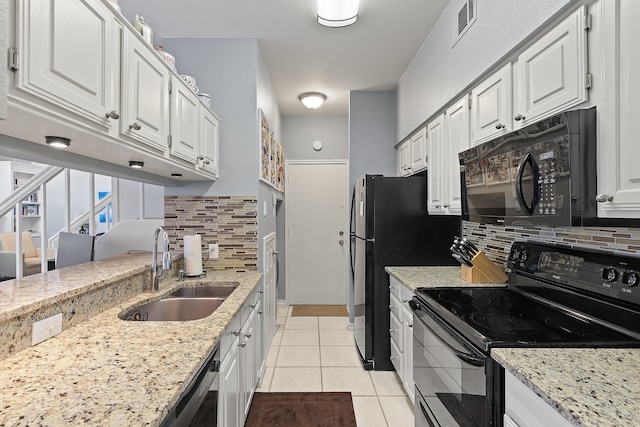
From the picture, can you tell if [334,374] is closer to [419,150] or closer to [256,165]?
[256,165]

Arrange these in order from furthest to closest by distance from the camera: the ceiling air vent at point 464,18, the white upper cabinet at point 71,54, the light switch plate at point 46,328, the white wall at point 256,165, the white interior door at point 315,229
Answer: the white interior door at point 315,229 → the white wall at point 256,165 → the ceiling air vent at point 464,18 → the light switch plate at point 46,328 → the white upper cabinet at point 71,54

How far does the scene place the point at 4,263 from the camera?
3.36m

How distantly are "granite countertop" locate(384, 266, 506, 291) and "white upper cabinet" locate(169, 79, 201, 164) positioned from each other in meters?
1.52

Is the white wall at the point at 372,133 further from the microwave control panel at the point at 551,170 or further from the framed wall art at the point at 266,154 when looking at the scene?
the microwave control panel at the point at 551,170

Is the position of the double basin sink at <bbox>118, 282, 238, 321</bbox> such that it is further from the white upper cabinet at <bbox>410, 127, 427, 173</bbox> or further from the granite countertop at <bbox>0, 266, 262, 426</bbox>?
the white upper cabinet at <bbox>410, 127, 427, 173</bbox>

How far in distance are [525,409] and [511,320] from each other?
480mm

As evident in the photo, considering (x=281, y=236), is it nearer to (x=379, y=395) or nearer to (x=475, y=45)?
(x=379, y=395)

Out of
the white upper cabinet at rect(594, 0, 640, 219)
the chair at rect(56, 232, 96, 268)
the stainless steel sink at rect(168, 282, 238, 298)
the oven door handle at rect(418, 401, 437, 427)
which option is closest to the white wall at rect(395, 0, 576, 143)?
the white upper cabinet at rect(594, 0, 640, 219)

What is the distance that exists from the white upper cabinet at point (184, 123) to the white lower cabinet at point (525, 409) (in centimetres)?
173

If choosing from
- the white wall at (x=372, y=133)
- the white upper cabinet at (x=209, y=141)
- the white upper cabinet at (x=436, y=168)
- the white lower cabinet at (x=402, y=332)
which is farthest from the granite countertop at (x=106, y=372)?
the white wall at (x=372, y=133)

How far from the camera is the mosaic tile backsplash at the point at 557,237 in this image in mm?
1328

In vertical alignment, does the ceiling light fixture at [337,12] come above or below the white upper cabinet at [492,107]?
above

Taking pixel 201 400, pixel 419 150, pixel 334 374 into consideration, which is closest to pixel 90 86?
pixel 201 400

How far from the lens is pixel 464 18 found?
6.63ft
